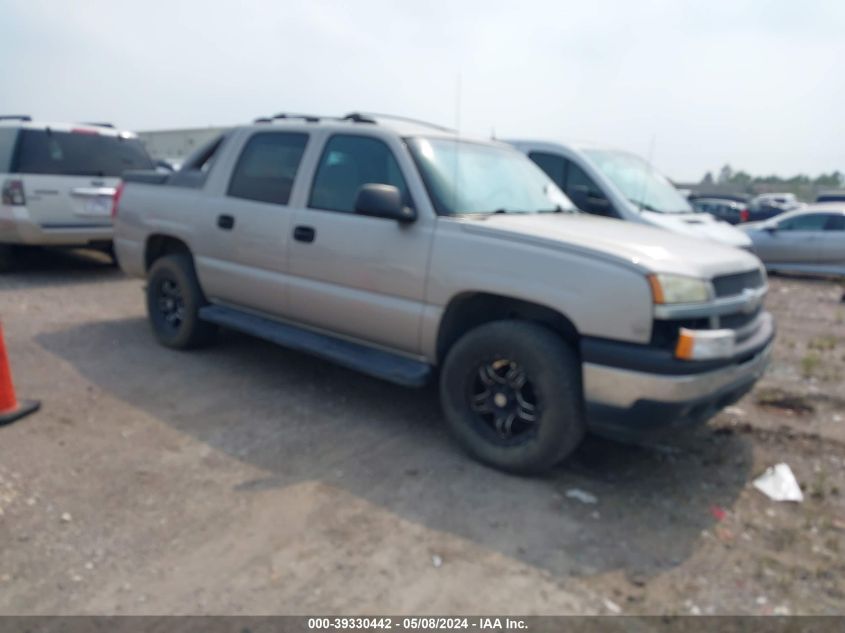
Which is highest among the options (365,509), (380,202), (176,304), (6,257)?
(380,202)

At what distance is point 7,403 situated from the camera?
14.1 feet

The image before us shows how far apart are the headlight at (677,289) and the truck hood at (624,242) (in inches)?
1.5

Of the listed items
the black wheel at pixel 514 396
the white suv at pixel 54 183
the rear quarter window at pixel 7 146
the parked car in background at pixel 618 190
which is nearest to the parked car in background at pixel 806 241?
the parked car in background at pixel 618 190

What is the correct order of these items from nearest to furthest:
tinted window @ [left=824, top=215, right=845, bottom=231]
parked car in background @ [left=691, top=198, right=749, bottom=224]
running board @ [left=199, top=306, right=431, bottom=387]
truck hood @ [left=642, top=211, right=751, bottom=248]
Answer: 1. running board @ [left=199, top=306, right=431, bottom=387]
2. truck hood @ [left=642, top=211, right=751, bottom=248]
3. tinted window @ [left=824, top=215, right=845, bottom=231]
4. parked car in background @ [left=691, top=198, right=749, bottom=224]

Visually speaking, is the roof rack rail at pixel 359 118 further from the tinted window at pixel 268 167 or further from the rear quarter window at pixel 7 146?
the rear quarter window at pixel 7 146

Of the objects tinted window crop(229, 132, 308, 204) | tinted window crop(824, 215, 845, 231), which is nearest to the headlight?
tinted window crop(229, 132, 308, 204)

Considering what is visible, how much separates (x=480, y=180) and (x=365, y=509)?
2.27 metres

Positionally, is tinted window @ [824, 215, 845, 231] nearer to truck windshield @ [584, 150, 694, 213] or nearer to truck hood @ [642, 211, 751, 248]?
truck hood @ [642, 211, 751, 248]

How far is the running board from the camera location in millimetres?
4094

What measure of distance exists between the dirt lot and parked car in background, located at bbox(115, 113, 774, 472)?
437mm

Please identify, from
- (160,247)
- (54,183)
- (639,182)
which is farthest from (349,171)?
(54,183)

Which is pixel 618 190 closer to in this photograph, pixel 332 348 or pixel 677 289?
pixel 332 348

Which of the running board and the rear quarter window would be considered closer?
the running board

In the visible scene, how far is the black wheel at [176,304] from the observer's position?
5.57 meters
